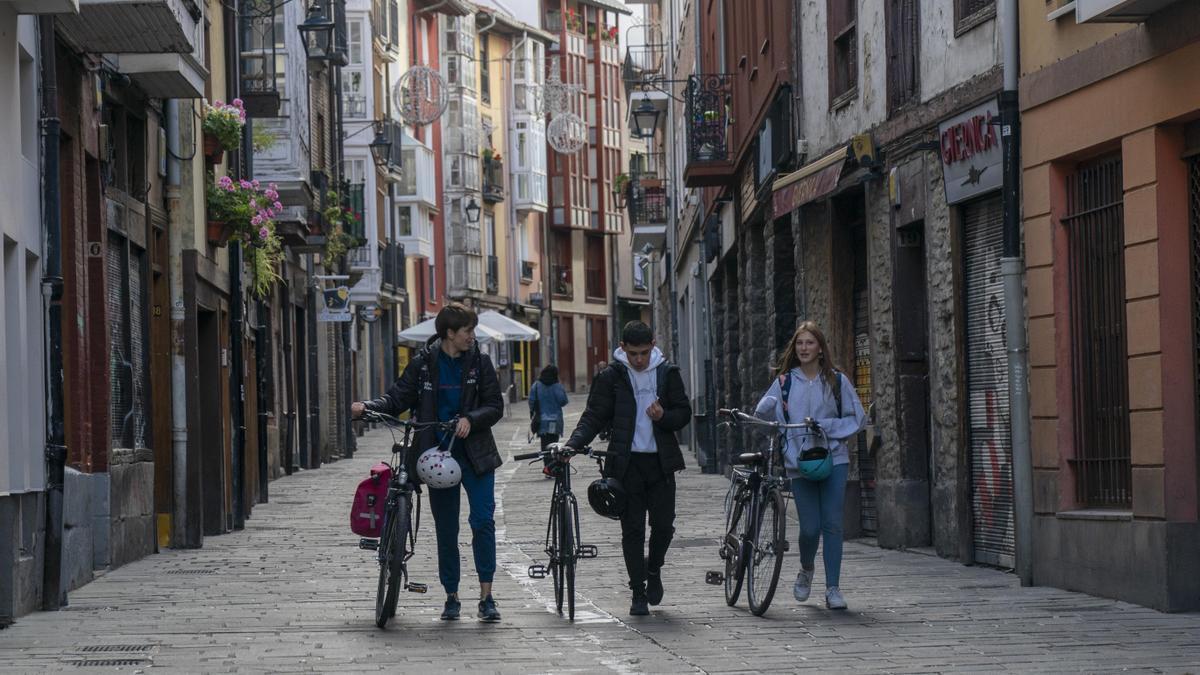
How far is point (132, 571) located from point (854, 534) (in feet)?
21.1

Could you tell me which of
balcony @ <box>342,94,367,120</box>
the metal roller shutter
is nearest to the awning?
the metal roller shutter

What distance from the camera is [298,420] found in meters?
38.9

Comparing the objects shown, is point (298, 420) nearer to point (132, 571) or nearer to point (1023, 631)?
point (132, 571)

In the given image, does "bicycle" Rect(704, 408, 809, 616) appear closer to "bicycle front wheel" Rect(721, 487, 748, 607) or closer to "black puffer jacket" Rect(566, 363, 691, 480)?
"bicycle front wheel" Rect(721, 487, 748, 607)

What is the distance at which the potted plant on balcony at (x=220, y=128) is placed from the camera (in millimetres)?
21656

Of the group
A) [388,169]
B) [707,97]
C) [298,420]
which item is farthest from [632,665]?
[388,169]

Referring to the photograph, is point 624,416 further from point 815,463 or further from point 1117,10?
point 1117,10

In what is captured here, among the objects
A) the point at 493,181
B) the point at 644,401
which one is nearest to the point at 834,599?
the point at 644,401

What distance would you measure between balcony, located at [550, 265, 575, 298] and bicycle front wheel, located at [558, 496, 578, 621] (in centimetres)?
7669

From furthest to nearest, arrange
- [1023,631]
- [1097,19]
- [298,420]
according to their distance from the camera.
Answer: [298,420], [1097,19], [1023,631]

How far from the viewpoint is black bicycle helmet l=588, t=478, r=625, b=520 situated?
41.6 ft

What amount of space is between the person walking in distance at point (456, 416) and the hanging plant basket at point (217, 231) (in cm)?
989

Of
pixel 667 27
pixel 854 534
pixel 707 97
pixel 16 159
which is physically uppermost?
pixel 667 27

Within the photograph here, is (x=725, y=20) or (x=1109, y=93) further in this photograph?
(x=725, y=20)
